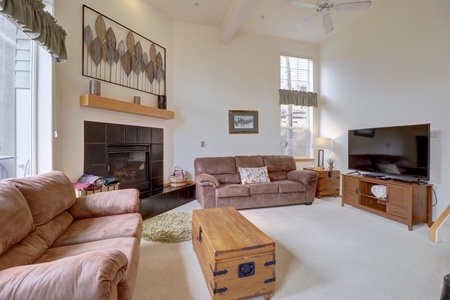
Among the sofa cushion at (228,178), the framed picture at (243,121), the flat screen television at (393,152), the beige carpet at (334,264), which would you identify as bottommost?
the beige carpet at (334,264)

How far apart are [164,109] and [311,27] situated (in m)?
3.49

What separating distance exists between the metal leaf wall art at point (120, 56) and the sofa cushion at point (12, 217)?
2.11 m

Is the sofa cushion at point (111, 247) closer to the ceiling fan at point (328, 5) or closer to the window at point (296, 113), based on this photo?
the ceiling fan at point (328, 5)

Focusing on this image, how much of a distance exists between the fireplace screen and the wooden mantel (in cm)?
58

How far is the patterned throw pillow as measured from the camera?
4000 millimetres

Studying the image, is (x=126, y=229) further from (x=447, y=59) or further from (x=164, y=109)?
(x=447, y=59)

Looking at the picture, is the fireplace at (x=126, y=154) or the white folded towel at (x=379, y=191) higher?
the fireplace at (x=126, y=154)

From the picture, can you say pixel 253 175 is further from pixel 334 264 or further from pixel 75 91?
pixel 75 91

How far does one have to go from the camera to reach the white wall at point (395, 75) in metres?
2.99

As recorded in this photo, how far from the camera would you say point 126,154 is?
3539 mm

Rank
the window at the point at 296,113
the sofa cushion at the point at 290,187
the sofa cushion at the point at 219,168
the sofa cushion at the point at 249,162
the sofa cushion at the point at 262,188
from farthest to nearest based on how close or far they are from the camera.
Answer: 1. the window at the point at 296,113
2. the sofa cushion at the point at 249,162
3. the sofa cushion at the point at 219,168
4. the sofa cushion at the point at 290,187
5. the sofa cushion at the point at 262,188

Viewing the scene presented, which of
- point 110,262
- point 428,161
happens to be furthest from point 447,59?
point 110,262

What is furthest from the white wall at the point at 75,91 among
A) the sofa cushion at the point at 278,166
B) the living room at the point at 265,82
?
the sofa cushion at the point at 278,166

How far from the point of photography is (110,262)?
946 millimetres
